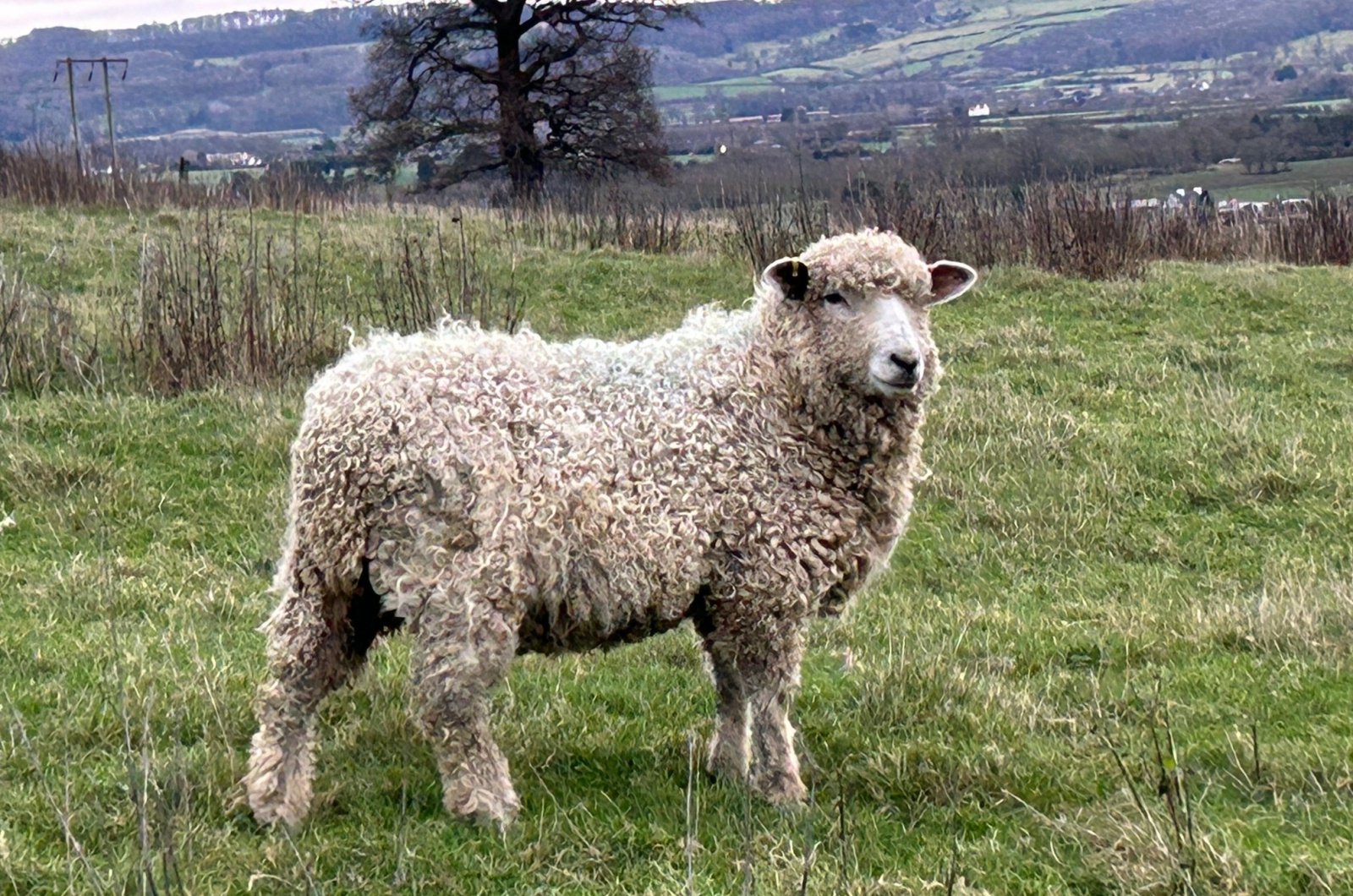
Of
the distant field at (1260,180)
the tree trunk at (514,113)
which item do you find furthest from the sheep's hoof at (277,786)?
the distant field at (1260,180)

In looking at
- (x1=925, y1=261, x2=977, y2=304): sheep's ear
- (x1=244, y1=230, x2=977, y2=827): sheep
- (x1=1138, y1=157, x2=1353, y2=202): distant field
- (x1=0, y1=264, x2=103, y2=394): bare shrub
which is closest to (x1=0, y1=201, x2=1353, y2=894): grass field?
(x1=244, y1=230, x2=977, y2=827): sheep

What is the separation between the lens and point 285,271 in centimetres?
956

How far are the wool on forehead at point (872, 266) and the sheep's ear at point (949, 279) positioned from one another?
8.7 inches

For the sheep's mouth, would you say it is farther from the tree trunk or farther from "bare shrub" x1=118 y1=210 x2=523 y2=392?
the tree trunk

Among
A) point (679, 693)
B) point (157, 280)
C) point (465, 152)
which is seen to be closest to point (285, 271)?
point (157, 280)

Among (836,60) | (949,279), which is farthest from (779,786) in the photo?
(836,60)

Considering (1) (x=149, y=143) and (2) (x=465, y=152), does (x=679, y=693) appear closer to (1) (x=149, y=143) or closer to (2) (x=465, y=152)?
(2) (x=465, y=152)

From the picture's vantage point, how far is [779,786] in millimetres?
4309

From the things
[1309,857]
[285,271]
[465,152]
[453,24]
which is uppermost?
[453,24]

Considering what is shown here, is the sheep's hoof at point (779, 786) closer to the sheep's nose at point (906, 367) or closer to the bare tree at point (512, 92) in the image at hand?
the sheep's nose at point (906, 367)

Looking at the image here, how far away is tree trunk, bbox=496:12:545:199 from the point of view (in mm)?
28281

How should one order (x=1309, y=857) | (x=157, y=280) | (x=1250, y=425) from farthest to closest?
(x=157, y=280) → (x=1250, y=425) → (x=1309, y=857)

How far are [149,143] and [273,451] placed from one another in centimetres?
6670

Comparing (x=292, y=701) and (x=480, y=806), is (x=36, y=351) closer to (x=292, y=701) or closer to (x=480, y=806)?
(x=292, y=701)
